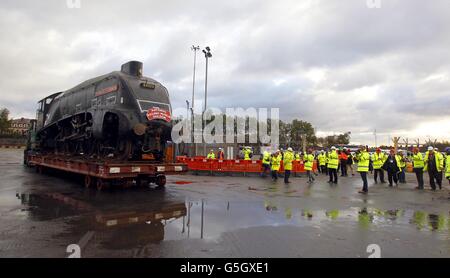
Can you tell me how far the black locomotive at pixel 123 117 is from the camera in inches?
Result: 414

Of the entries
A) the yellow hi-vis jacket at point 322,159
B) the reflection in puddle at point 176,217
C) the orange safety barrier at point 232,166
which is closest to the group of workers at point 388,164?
the orange safety barrier at point 232,166

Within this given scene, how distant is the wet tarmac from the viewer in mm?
4879

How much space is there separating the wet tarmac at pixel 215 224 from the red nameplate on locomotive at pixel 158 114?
8.09ft

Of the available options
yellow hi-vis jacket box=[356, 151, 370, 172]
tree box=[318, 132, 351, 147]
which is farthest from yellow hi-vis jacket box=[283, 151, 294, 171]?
tree box=[318, 132, 351, 147]

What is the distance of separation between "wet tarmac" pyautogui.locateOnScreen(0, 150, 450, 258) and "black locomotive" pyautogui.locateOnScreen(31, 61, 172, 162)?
5.63 ft

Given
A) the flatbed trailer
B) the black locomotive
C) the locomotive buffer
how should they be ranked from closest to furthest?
the flatbed trailer < the locomotive buffer < the black locomotive

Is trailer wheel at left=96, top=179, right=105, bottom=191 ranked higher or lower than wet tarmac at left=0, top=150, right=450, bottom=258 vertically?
higher

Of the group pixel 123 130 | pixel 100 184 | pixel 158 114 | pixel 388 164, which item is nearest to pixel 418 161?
pixel 388 164

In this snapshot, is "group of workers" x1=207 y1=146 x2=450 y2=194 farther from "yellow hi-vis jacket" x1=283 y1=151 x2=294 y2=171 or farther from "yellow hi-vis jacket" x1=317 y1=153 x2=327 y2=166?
"yellow hi-vis jacket" x1=317 y1=153 x2=327 y2=166

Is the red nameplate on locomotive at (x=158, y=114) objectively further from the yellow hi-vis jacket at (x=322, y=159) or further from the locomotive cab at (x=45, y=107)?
the yellow hi-vis jacket at (x=322, y=159)

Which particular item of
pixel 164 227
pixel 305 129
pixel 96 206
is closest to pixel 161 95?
pixel 96 206

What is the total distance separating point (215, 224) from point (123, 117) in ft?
18.0

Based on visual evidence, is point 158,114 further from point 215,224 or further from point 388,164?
point 388,164

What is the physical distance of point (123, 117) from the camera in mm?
10328
